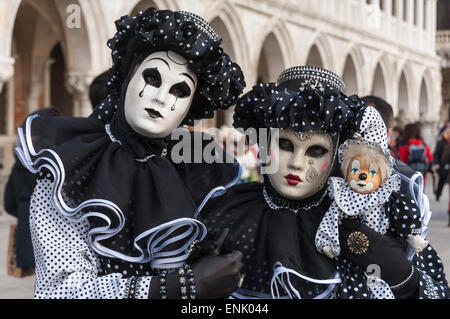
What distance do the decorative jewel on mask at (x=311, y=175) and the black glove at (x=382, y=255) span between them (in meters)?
0.16

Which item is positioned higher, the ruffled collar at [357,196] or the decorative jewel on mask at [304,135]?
the decorative jewel on mask at [304,135]

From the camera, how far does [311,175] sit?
2.00m

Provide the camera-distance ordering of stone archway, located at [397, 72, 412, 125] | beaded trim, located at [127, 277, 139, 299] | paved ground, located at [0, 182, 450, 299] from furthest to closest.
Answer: stone archway, located at [397, 72, 412, 125] → paved ground, located at [0, 182, 450, 299] → beaded trim, located at [127, 277, 139, 299]

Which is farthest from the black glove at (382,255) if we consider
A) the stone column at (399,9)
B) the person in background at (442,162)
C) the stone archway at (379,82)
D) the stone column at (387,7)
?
the stone column at (399,9)

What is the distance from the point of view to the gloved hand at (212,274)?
1.69 metres

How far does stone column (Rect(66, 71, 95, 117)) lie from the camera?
30.8 ft

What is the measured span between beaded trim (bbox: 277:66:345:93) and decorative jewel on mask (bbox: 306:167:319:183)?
27 cm

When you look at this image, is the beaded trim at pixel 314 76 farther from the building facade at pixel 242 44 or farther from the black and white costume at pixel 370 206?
the building facade at pixel 242 44

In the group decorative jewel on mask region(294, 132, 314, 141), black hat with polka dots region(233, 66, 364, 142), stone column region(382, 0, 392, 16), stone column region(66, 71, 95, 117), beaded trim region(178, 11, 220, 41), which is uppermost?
stone column region(382, 0, 392, 16)

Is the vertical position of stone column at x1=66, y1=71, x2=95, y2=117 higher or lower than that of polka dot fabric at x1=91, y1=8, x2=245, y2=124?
higher

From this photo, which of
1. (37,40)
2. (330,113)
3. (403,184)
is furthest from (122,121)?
(37,40)

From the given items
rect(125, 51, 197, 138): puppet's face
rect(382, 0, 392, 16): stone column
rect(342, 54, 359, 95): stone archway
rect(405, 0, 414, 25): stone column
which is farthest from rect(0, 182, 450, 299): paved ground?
rect(405, 0, 414, 25): stone column

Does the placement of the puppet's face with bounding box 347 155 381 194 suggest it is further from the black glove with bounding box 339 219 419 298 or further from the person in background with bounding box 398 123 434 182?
the person in background with bounding box 398 123 434 182

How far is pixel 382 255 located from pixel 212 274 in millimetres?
520
